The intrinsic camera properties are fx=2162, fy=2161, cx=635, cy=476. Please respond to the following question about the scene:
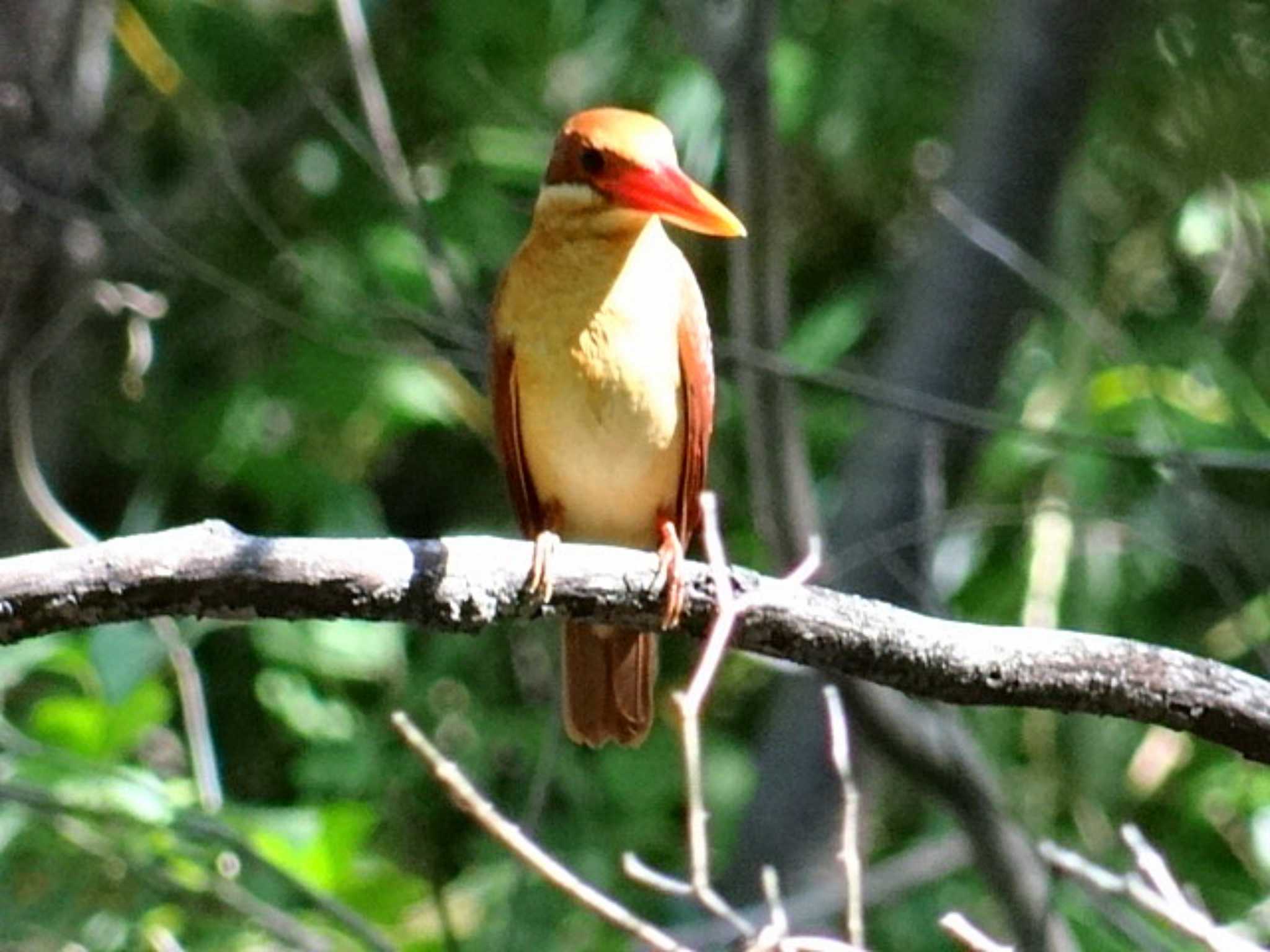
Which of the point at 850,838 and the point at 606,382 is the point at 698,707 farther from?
the point at 606,382

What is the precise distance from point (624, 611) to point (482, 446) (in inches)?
103

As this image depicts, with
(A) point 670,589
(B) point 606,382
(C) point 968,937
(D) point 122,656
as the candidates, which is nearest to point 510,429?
(B) point 606,382

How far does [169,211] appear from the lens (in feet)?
15.9

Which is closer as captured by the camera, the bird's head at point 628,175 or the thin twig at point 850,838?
the thin twig at point 850,838

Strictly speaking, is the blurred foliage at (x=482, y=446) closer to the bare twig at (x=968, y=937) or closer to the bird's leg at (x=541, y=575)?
the bird's leg at (x=541, y=575)

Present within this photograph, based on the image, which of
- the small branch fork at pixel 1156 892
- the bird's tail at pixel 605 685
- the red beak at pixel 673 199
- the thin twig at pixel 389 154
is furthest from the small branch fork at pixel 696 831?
the thin twig at pixel 389 154

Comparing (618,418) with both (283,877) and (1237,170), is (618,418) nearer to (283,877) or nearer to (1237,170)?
(283,877)

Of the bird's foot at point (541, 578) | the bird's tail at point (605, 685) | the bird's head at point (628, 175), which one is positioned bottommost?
the bird's foot at point (541, 578)

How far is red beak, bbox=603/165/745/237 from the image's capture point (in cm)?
302

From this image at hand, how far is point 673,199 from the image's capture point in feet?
10.2

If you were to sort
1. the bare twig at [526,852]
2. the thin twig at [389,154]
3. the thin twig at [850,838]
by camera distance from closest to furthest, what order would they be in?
the bare twig at [526,852] < the thin twig at [850,838] < the thin twig at [389,154]

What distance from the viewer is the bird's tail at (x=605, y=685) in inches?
137

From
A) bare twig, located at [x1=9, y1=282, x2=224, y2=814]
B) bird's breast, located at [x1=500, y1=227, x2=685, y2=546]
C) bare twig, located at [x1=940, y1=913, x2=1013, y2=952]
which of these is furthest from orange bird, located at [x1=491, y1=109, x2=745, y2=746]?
bare twig, located at [x1=940, y1=913, x2=1013, y2=952]

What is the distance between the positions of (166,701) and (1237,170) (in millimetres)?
2027
